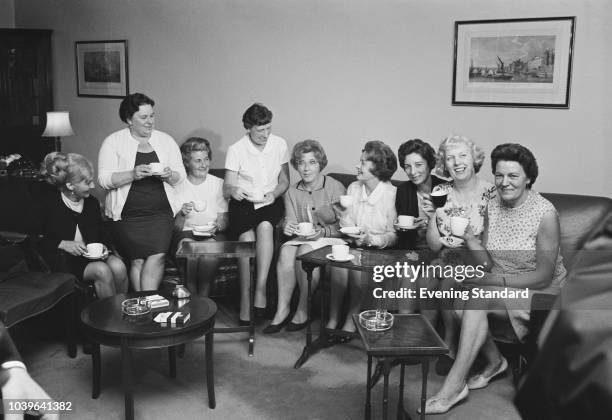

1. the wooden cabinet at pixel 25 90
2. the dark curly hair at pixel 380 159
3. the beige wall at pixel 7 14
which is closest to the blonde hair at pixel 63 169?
the dark curly hair at pixel 380 159

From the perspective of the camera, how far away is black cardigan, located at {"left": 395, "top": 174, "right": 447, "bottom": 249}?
3.84 m

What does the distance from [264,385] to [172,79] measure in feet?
10.7

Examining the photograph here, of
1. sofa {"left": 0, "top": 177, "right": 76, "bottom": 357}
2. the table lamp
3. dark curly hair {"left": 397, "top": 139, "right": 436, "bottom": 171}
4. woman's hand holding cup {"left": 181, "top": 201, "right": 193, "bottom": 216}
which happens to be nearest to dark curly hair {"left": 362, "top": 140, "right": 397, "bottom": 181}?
dark curly hair {"left": 397, "top": 139, "right": 436, "bottom": 171}

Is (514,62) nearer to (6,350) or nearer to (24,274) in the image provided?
(24,274)

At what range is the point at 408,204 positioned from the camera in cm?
388

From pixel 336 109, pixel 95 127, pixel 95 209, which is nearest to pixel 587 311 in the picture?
pixel 95 209

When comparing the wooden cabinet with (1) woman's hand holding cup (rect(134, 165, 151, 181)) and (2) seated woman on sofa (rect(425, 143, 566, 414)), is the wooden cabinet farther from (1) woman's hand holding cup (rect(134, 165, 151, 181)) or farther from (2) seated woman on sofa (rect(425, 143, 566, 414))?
(2) seated woman on sofa (rect(425, 143, 566, 414))

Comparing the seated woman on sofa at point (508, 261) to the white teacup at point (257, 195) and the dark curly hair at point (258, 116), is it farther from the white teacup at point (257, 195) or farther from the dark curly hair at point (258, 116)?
the dark curly hair at point (258, 116)

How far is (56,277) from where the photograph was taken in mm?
3545

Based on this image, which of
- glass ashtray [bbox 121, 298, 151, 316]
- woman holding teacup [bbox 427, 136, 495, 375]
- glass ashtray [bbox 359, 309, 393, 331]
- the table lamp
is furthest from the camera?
the table lamp

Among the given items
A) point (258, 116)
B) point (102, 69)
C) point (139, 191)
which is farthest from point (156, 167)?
point (102, 69)

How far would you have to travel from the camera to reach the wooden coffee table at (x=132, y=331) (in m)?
2.77

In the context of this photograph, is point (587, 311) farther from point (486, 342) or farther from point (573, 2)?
point (573, 2)

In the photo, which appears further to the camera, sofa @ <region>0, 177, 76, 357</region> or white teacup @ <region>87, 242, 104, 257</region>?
white teacup @ <region>87, 242, 104, 257</region>
